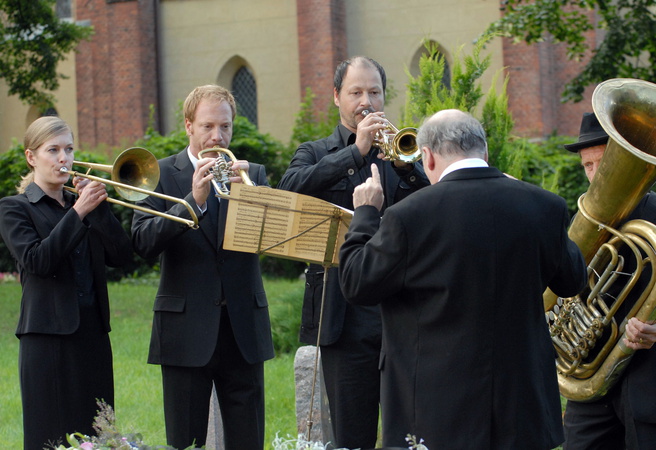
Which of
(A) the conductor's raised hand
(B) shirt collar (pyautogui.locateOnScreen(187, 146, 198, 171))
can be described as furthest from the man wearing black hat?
(B) shirt collar (pyautogui.locateOnScreen(187, 146, 198, 171))

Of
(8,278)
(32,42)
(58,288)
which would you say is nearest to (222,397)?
(58,288)

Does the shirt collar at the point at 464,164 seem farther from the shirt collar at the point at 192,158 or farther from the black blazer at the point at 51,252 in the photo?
the black blazer at the point at 51,252

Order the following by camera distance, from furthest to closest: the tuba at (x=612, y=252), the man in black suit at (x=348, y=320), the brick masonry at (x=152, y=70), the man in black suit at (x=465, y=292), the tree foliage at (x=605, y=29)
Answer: the brick masonry at (x=152, y=70)
the tree foliage at (x=605, y=29)
the man in black suit at (x=348, y=320)
the tuba at (x=612, y=252)
the man in black suit at (x=465, y=292)

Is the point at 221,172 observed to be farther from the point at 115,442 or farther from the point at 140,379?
the point at 140,379

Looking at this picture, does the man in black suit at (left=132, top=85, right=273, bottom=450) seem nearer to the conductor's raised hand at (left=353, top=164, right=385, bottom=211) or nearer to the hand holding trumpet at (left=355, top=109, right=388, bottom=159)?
the hand holding trumpet at (left=355, top=109, right=388, bottom=159)

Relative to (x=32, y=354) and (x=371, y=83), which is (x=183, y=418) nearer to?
(x=32, y=354)

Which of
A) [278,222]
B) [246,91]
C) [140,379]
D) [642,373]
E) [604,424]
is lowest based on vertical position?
[140,379]

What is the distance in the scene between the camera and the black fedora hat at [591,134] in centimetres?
454

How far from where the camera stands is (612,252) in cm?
428

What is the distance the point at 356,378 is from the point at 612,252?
4.57 feet

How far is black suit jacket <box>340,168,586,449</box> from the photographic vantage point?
3484 millimetres

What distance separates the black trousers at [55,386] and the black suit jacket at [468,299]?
172cm

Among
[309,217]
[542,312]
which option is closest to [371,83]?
[309,217]

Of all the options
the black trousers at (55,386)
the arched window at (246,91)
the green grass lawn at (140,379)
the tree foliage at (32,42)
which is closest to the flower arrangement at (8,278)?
the tree foliage at (32,42)
